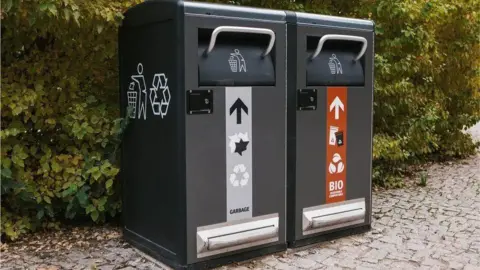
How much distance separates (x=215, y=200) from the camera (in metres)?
3.41

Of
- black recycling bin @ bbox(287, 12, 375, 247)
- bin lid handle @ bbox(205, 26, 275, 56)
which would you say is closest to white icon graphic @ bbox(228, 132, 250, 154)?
black recycling bin @ bbox(287, 12, 375, 247)

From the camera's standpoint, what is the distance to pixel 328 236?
4094mm

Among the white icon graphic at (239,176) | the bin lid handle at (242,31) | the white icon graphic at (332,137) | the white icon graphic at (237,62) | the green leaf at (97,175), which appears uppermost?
the bin lid handle at (242,31)

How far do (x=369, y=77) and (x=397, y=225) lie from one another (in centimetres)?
144

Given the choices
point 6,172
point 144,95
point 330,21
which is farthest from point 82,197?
point 330,21

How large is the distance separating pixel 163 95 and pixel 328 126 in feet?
4.39

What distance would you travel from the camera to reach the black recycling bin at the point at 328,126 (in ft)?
12.4

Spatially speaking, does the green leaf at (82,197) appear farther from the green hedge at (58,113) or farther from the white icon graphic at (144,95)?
the white icon graphic at (144,95)

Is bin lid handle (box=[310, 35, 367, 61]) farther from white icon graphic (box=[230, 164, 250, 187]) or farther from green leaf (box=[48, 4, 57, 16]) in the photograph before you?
green leaf (box=[48, 4, 57, 16])

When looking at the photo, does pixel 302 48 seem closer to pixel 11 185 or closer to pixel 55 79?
pixel 55 79

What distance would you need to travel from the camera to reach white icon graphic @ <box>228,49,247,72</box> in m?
3.44

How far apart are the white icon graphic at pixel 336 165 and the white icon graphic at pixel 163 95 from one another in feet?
4.64

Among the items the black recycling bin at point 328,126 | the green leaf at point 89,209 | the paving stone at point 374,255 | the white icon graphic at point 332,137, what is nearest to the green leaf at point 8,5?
the green leaf at point 89,209

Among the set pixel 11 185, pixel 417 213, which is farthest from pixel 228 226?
pixel 417 213
